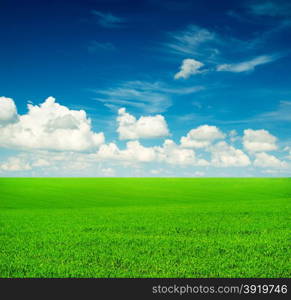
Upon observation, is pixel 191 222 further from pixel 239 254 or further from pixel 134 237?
pixel 239 254

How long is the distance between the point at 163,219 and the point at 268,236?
24.0 ft

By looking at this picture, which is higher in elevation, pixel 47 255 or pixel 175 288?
pixel 175 288

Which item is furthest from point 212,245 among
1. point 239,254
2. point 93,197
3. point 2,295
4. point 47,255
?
point 93,197

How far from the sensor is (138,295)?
663 centimetres

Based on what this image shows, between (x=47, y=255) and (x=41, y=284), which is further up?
(x=41, y=284)

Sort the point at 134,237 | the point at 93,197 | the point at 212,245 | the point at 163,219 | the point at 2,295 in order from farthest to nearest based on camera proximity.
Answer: the point at 93,197, the point at 163,219, the point at 134,237, the point at 212,245, the point at 2,295

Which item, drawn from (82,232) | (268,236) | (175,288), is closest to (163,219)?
(82,232)

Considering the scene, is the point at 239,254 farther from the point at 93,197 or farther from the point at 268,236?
the point at 93,197

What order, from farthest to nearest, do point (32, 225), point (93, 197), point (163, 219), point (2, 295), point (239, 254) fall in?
Answer: 1. point (93, 197)
2. point (163, 219)
3. point (32, 225)
4. point (239, 254)
5. point (2, 295)

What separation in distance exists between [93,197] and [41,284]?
40.2 metres

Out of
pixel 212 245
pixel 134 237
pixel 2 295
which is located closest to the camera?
pixel 2 295

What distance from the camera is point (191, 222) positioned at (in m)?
19.4

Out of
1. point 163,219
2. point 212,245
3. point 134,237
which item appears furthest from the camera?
point 163,219

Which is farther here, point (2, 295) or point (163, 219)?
point (163, 219)
